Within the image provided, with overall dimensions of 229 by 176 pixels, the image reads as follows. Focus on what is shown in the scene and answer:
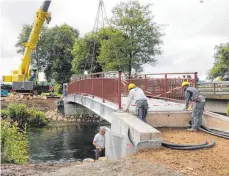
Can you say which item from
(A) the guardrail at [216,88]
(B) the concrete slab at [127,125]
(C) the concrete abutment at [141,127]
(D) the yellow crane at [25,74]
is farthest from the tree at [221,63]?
(C) the concrete abutment at [141,127]

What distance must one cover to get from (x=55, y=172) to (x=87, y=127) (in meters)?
23.7

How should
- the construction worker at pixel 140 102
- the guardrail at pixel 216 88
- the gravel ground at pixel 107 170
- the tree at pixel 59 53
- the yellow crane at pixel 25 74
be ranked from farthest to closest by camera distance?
the tree at pixel 59 53 → the yellow crane at pixel 25 74 → the guardrail at pixel 216 88 → the construction worker at pixel 140 102 → the gravel ground at pixel 107 170

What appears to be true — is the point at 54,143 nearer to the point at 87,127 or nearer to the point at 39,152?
the point at 39,152

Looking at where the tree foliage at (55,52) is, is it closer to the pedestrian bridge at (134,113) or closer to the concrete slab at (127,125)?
the pedestrian bridge at (134,113)

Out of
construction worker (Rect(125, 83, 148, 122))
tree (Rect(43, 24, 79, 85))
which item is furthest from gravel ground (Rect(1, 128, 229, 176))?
tree (Rect(43, 24, 79, 85))

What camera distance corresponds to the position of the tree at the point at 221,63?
123 ft

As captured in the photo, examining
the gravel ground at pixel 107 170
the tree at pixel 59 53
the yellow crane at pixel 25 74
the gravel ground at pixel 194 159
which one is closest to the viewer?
the gravel ground at pixel 107 170

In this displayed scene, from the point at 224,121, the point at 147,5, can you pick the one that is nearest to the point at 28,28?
the point at 147,5

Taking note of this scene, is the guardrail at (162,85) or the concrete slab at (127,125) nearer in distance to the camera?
the concrete slab at (127,125)

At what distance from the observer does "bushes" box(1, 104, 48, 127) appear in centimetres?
2729

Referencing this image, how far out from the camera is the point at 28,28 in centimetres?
6681

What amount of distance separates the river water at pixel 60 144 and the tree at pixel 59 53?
1252 inches

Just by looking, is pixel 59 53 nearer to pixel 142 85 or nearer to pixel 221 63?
pixel 221 63

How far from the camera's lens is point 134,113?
36.8 feet
